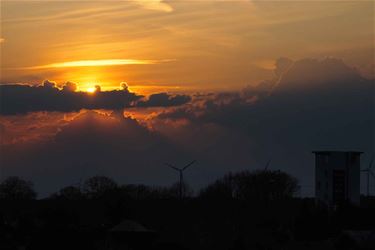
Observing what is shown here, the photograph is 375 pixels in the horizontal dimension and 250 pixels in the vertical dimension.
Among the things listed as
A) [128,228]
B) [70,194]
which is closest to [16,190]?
[70,194]

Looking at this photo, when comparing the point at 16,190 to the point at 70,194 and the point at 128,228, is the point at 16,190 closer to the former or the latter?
the point at 70,194

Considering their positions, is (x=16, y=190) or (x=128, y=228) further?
(x=16, y=190)

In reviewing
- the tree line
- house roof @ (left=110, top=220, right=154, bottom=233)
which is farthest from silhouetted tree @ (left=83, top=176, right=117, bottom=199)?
house roof @ (left=110, top=220, right=154, bottom=233)

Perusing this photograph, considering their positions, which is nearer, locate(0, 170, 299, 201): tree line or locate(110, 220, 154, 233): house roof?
locate(110, 220, 154, 233): house roof

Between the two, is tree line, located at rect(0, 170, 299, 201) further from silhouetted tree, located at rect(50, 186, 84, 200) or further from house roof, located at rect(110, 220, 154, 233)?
house roof, located at rect(110, 220, 154, 233)

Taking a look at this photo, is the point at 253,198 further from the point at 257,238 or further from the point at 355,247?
the point at 355,247

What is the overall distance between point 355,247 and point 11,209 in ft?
188

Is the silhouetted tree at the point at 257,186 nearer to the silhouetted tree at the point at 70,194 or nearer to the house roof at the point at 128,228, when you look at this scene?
the silhouetted tree at the point at 70,194

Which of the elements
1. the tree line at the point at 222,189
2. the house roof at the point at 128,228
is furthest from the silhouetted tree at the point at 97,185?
the house roof at the point at 128,228

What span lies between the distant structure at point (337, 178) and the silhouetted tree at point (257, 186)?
10.9 meters

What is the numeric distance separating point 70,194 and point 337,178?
143 feet

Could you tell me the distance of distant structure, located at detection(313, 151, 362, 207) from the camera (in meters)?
123

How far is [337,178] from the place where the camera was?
125 meters

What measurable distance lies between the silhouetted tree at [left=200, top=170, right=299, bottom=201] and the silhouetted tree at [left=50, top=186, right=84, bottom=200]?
19738 mm
